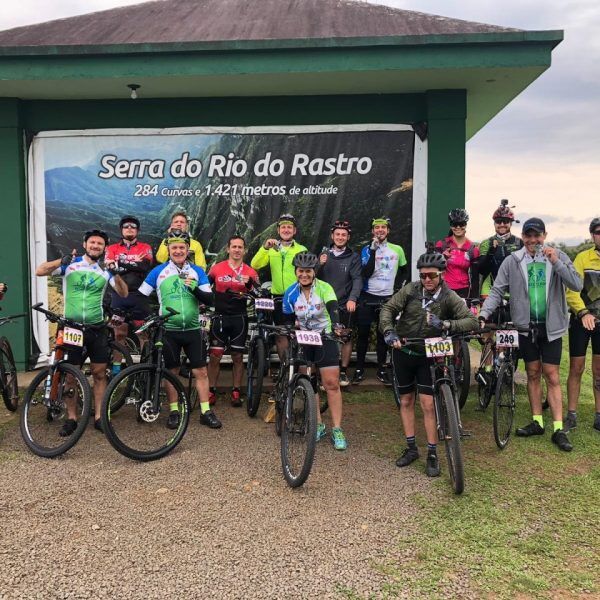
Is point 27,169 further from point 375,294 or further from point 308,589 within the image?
point 308,589

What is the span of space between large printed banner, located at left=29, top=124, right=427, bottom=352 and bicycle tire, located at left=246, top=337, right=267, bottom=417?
2.19 metres

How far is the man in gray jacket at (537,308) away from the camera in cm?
452

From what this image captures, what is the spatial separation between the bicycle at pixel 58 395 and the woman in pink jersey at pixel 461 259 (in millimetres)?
3823

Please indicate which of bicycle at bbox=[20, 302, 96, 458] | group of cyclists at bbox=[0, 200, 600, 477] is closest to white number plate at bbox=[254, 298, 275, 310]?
group of cyclists at bbox=[0, 200, 600, 477]

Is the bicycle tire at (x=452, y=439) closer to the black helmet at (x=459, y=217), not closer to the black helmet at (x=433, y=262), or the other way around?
the black helmet at (x=433, y=262)

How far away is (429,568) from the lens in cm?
277

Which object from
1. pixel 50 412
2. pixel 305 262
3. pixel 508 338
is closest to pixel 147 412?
pixel 50 412

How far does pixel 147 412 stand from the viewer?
431 centimetres

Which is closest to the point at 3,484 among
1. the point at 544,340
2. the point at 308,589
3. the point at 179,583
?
the point at 179,583

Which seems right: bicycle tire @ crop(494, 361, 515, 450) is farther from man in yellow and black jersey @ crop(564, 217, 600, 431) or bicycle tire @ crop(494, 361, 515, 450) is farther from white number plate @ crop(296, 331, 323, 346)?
white number plate @ crop(296, 331, 323, 346)

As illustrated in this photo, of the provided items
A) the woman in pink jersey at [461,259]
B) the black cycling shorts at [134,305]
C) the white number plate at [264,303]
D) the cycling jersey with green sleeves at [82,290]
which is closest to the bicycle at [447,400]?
the white number plate at [264,303]

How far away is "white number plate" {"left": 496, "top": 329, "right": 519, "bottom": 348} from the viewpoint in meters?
4.50

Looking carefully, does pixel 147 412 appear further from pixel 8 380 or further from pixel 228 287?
pixel 8 380

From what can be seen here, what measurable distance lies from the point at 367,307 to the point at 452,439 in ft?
8.94
